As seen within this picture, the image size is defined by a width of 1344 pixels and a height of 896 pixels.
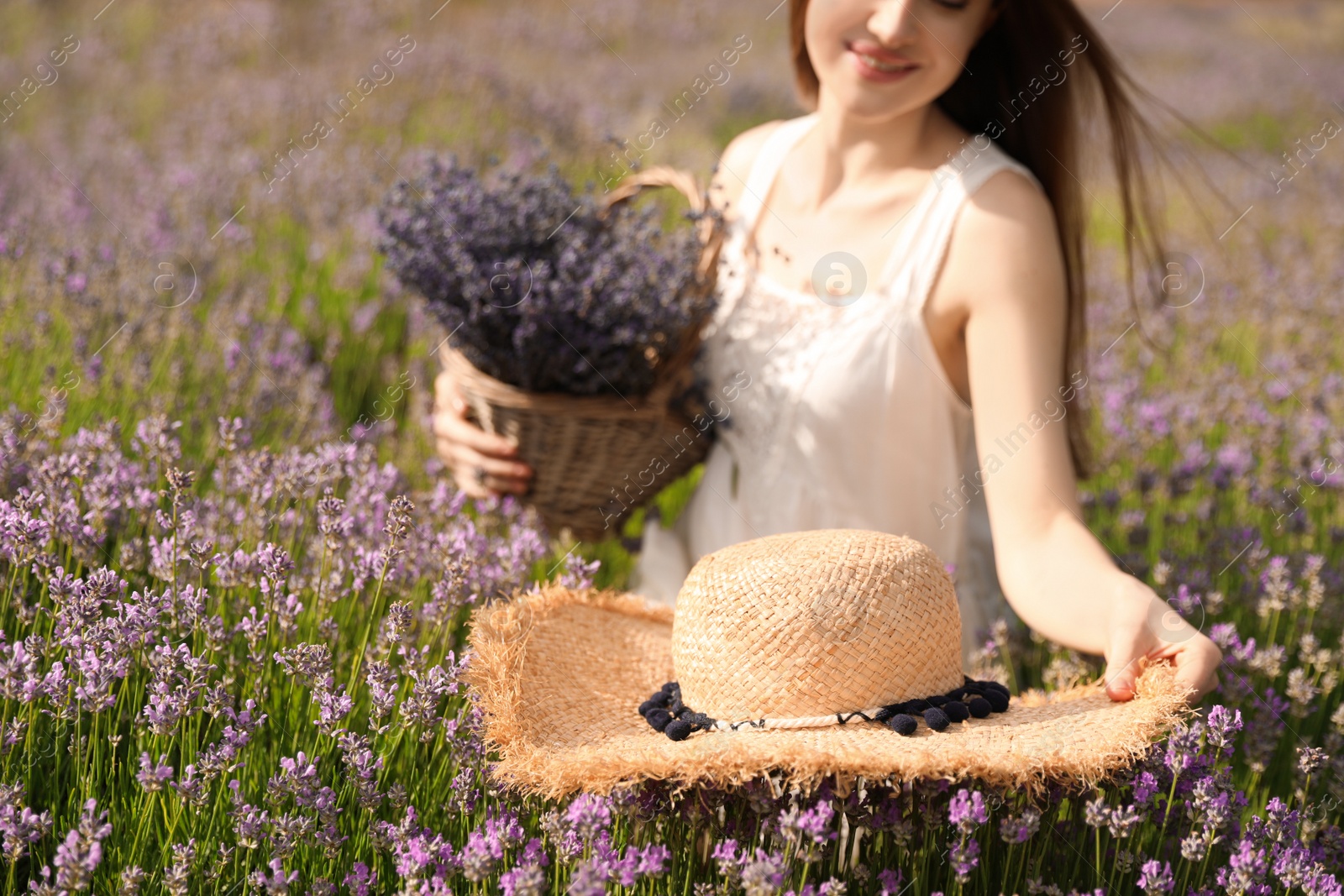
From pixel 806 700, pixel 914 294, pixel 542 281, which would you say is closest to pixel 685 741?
pixel 806 700

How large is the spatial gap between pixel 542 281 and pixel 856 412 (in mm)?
812

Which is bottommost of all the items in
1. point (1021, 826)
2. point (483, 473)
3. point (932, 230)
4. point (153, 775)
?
point (1021, 826)

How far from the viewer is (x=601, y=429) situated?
99.2 inches

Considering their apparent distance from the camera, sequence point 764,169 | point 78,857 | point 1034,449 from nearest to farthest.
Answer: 1. point 78,857
2. point 1034,449
3. point 764,169

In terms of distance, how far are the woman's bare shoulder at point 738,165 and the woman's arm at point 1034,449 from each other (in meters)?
0.73

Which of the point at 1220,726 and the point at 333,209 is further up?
the point at 333,209

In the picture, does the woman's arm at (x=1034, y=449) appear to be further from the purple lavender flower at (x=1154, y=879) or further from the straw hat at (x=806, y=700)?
the purple lavender flower at (x=1154, y=879)

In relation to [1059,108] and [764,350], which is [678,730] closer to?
[764,350]

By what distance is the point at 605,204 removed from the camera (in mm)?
2738

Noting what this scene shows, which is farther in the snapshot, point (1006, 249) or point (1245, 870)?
point (1006, 249)

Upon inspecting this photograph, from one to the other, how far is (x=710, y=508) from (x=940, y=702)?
1348mm

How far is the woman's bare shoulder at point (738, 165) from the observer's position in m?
3.12

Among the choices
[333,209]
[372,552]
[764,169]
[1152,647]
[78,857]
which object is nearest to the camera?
[78,857]

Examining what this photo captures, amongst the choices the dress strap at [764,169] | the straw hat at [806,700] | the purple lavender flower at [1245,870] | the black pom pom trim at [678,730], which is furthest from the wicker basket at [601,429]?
the purple lavender flower at [1245,870]
